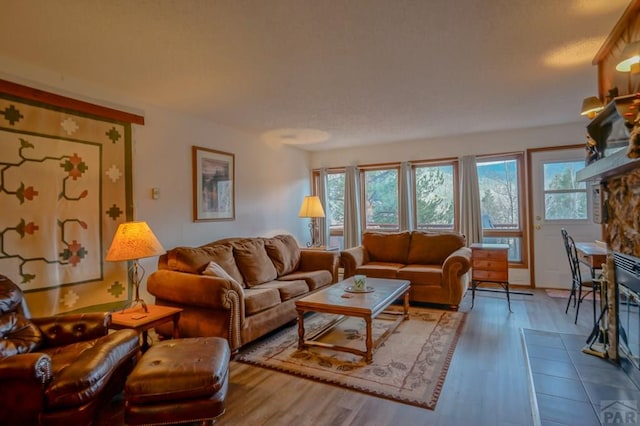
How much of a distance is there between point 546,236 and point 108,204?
562 centimetres

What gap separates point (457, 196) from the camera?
18.2 ft

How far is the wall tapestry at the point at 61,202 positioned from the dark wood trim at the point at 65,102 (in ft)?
0.15

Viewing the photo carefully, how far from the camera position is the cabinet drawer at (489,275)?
4.29 meters

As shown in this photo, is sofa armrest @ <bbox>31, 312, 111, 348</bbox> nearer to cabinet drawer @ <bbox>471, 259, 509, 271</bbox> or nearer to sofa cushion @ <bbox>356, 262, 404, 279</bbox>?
sofa cushion @ <bbox>356, 262, 404, 279</bbox>

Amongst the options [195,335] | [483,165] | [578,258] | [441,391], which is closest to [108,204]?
[195,335]

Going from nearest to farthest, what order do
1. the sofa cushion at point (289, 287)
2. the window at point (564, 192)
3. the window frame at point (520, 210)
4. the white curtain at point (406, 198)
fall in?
the sofa cushion at point (289, 287) < the window at point (564, 192) < the window frame at point (520, 210) < the white curtain at point (406, 198)

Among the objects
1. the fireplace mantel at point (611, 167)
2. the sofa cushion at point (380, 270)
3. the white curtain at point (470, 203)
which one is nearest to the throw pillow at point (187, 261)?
the sofa cushion at point (380, 270)

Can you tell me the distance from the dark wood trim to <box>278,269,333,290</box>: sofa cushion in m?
2.37

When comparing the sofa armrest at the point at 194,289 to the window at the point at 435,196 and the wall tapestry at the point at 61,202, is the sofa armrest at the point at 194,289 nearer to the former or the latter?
the wall tapestry at the point at 61,202

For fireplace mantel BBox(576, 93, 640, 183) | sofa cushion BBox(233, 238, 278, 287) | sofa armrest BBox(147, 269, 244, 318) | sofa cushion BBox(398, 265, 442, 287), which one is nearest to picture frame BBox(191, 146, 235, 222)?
sofa cushion BBox(233, 238, 278, 287)

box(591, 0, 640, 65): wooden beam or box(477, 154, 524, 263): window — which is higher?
box(591, 0, 640, 65): wooden beam

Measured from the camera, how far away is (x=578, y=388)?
2.16 meters

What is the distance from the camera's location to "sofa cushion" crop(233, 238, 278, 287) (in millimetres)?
3781

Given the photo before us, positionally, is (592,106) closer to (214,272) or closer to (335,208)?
(214,272)
